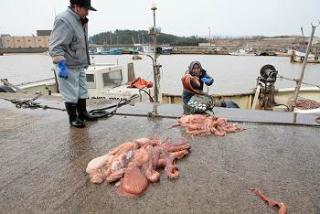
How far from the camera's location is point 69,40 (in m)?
4.69

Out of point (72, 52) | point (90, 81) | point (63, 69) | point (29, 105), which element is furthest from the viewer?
point (90, 81)

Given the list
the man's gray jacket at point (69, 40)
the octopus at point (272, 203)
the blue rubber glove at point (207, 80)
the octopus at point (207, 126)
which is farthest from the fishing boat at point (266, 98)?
the octopus at point (272, 203)

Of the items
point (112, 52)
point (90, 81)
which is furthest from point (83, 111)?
point (112, 52)

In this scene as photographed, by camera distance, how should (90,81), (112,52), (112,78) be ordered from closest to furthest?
(90,81) < (112,78) < (112,52)

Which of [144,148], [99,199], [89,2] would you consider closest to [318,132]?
[144,148]

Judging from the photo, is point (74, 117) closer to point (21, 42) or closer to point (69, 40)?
point (69, 40)

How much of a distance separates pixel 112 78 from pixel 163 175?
27.5 ft

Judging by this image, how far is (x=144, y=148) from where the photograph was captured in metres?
3.82

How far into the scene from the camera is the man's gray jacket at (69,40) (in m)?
4.59

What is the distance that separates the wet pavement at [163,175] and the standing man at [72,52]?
1.77 feet

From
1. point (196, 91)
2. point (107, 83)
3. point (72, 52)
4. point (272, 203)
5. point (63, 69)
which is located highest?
point (72, 52)

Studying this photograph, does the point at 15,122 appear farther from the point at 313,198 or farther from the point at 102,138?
the point at 313,198

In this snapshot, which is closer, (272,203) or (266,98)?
(272,203)

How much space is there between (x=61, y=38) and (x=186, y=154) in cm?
254
